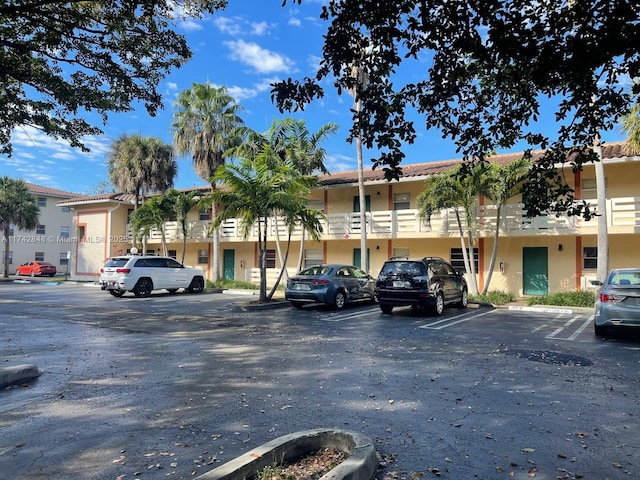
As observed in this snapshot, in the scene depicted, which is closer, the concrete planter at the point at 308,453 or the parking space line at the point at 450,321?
the concrete planter at the point at 308,453

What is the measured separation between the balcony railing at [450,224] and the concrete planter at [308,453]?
1199 cm

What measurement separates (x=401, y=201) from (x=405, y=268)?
10.1 metres

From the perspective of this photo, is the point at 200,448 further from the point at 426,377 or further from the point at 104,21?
the point at 104,21

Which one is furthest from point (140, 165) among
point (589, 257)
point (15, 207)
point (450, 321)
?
point (589, 257)

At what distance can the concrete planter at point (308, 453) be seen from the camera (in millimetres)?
3078

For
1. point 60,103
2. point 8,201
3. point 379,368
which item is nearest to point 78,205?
point 8,201

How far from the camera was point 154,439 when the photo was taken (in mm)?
4137

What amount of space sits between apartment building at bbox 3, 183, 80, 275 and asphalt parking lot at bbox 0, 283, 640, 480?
41404 mm

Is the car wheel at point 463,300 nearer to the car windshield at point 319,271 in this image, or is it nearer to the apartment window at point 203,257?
the car windshield at point 319,271

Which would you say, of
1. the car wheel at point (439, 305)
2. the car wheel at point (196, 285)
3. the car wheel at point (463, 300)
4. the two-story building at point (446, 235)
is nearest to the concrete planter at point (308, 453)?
the car wheel at point (439, 305)

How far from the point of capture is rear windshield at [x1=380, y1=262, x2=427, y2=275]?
1317 cm

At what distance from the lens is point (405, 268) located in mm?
13375

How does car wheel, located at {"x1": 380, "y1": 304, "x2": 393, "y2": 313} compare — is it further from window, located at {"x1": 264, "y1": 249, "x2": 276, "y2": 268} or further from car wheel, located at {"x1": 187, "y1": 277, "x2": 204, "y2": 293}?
window, located at {"x1": 264, "y1": 249, "x2": 276, "y2": 268}

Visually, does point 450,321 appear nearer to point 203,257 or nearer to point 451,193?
point 451,193
